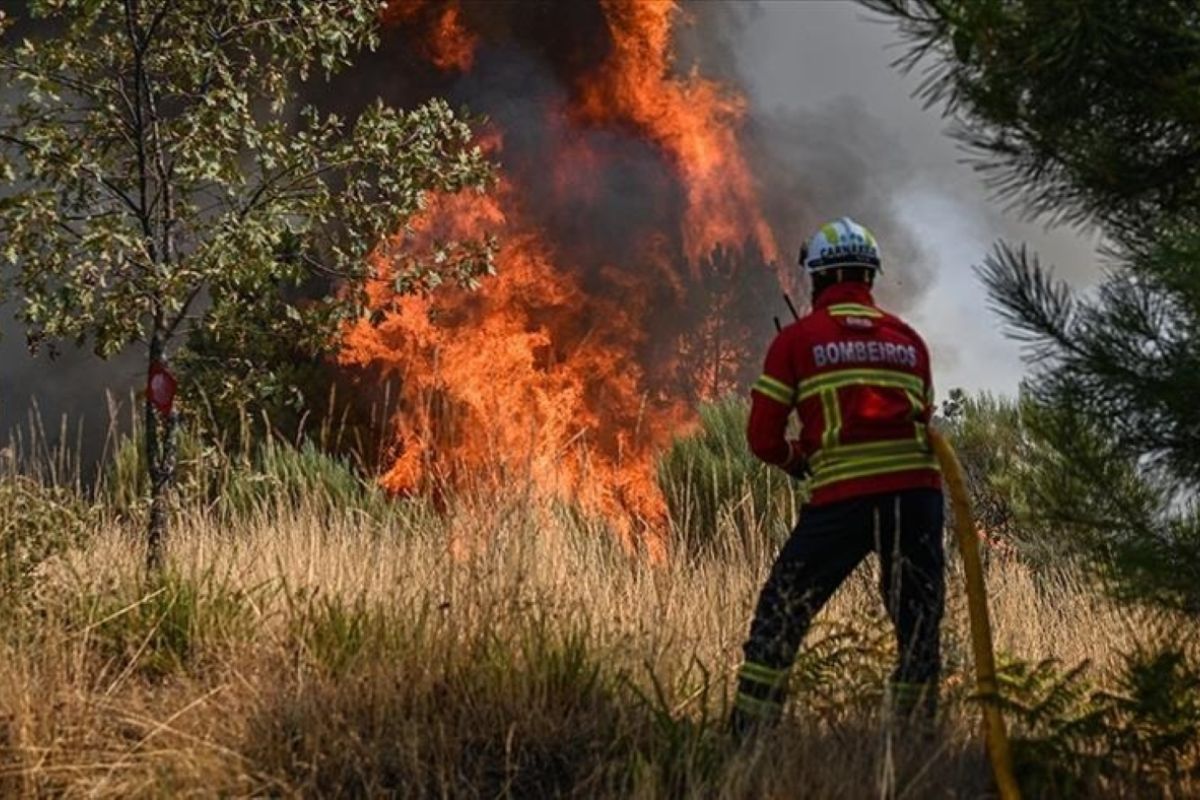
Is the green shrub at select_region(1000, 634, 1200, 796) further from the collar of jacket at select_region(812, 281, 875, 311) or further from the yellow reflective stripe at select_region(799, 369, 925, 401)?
the collar of jacket at select_region(812, 281, 875, 311)

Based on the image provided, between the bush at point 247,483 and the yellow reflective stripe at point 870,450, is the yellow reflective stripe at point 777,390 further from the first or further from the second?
the bush at point 247,483

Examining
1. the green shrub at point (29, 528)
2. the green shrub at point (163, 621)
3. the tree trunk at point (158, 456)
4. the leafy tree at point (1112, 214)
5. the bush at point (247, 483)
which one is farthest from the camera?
the bush at point (247, 483)

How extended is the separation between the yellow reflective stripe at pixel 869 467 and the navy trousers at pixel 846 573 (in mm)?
87

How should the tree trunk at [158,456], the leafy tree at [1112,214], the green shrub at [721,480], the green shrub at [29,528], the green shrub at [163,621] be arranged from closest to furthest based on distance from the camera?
1. the leafy tree at [1112,214]
2. the green shrub at [163,621]
3. the green shrub at [29,528]
4. the tree trunk at [158,456]
5. the green shrub at [721,480]

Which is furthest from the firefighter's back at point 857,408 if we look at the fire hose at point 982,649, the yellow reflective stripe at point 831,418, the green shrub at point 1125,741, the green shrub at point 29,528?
the green shrub at point 29,528

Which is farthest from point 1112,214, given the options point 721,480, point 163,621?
point 721,480

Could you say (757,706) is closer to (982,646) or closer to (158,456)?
(982,646)

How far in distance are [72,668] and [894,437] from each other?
3.43 m

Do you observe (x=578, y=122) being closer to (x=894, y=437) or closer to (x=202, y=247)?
(x=202, y=247)

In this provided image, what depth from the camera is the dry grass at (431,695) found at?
477cm

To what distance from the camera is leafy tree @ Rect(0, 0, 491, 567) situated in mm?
7855

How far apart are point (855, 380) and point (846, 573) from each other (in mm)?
731

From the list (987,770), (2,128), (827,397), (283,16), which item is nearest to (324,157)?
(283,16)

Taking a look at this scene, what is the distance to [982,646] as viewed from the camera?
4504 millimetres
